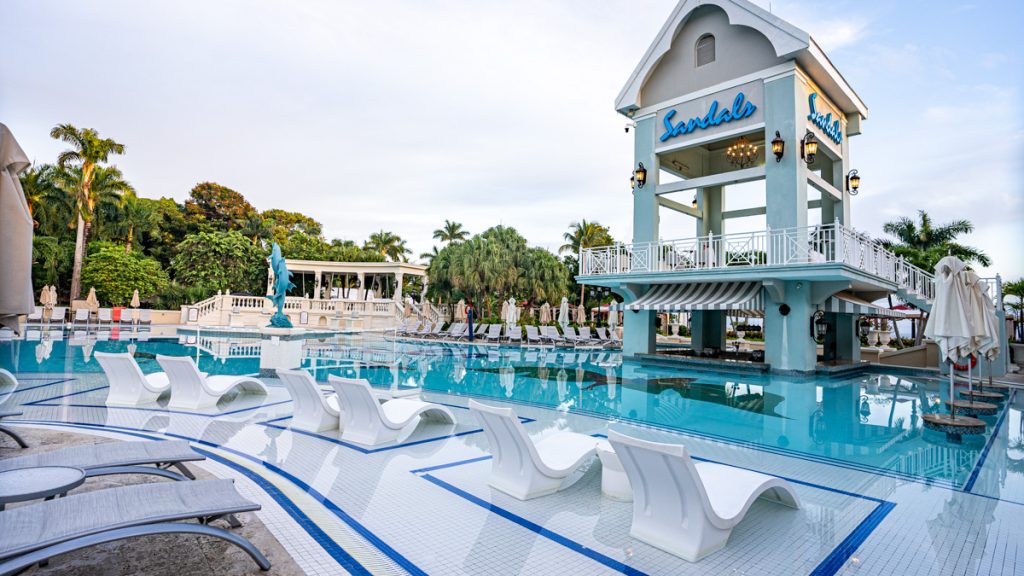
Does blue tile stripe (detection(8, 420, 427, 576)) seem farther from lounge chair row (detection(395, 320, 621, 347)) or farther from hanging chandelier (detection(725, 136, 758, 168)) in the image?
lounge chair row (detection(395, 320, 621, 347))

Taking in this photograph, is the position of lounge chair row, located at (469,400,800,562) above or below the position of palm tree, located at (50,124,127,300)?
below

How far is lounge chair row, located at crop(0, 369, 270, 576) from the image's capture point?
2234mm

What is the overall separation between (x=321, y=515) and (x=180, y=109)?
2394cm

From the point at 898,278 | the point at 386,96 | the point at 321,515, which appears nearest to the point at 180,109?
the point at 386,96

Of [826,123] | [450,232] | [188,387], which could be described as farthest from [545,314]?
[450,232]

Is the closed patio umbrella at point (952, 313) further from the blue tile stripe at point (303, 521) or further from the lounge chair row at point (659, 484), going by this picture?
the blue tile stripe at point (303, 521)

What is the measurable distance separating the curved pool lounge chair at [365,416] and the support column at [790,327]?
11.8 metres

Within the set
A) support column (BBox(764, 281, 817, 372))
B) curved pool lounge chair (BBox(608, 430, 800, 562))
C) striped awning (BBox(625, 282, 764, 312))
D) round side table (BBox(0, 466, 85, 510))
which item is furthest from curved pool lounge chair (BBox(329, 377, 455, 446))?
support column (BBox(764, 281, 817, 372))

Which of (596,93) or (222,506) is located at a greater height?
(596,93)

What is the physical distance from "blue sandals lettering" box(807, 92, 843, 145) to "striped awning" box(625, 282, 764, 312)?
5.51m

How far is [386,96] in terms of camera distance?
79.3 feet

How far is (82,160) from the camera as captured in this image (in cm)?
3052

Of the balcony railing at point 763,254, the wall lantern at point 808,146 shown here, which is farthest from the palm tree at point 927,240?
the wall lantern at point 808,146

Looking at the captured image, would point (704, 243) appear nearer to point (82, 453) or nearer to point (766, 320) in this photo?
point (766, 320)
